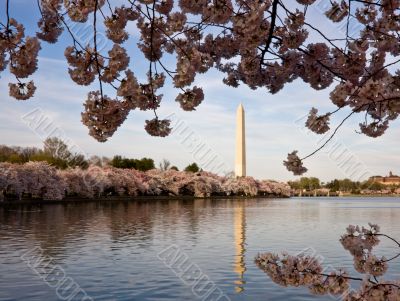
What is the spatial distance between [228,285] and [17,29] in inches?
387

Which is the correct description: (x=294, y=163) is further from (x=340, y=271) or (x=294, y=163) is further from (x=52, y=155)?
(x=52, y=155)

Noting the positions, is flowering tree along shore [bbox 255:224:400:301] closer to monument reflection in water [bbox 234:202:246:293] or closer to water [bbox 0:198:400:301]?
water [bbox 0:198:400:301]

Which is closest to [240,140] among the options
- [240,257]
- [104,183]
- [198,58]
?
[104,183]

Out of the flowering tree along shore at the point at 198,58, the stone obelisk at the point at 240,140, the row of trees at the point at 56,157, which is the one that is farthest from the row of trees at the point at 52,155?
the flowering tree along shore at the point at 198,58

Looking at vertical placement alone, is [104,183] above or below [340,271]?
above

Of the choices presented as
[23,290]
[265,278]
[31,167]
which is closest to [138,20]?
[23,290]

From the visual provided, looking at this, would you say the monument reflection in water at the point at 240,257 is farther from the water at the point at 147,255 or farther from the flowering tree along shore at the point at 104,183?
the flowering tree along shore at the point at 104,183

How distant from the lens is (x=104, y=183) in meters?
75.7

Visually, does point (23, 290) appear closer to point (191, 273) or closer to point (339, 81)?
point (191, 273)

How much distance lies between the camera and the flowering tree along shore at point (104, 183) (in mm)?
59031

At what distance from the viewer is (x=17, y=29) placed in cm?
564

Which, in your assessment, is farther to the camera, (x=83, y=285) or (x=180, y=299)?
(x=83, y=285)

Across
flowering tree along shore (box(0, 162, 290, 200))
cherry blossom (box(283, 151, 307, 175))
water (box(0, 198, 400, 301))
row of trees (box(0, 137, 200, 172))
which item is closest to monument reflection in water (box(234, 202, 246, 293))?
water (box(0, 198, 400, 301))

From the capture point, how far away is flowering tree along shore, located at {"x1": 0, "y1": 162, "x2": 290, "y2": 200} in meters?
59.0
